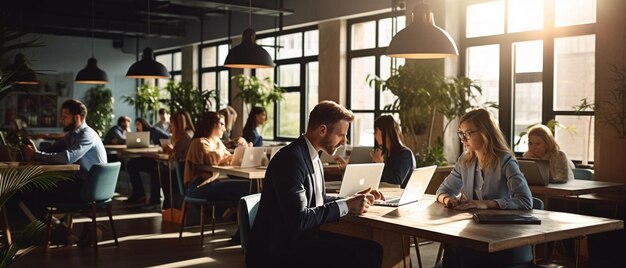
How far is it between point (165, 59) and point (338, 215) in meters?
14.7

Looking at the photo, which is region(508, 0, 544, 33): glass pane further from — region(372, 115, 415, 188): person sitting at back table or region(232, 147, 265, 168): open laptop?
region(232, 147, 265, 168): open laptop

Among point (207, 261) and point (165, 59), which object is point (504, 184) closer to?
point (207, 261)

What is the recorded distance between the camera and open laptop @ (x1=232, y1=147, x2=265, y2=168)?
7.23 metres

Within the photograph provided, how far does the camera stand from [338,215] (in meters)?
3.76

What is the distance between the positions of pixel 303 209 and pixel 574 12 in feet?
18.8

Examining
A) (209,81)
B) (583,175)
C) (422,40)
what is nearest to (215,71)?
(209,81)

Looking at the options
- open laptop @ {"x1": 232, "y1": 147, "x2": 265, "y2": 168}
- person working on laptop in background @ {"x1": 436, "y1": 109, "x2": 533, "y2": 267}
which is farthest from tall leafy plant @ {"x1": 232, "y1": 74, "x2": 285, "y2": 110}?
person working on laptop in background @ {"x1": 436, "y1": 109, "x2": 533, "y2": 267}

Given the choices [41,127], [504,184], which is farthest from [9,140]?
[41,127]

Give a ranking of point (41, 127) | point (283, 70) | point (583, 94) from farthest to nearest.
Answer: point (41, 127) → point (283, 70) → point (583, 94)

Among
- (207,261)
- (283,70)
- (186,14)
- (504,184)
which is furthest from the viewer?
(186,14)

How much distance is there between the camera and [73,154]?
23.0 feet

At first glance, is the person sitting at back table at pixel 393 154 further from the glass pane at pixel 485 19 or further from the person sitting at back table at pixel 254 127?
the person sitting at back table at pixel 254 127

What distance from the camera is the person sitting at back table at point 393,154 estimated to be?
612 cm

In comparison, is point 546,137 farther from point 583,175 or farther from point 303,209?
point 303,209
